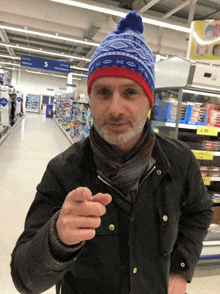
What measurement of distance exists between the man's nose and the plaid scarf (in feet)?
0.53

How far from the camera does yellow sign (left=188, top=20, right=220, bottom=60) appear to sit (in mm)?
2367

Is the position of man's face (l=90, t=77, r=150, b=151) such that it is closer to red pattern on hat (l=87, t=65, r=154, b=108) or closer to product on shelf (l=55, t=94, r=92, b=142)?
red pattern on hat (l=87, t=65, r=154, b=108)

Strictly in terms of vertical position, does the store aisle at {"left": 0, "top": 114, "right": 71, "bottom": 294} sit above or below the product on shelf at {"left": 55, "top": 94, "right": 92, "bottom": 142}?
below

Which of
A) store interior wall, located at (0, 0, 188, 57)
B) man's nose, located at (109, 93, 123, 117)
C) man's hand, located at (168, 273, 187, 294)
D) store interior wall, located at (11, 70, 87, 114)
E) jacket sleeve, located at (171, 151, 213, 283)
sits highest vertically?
store interior wall, located at (0, 0, 188, 57)

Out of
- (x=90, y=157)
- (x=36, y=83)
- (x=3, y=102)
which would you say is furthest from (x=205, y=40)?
(x=36, y=83)

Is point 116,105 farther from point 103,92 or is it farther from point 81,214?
point 81,214

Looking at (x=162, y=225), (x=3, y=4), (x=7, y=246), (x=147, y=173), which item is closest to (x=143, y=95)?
(x=147, y=173)

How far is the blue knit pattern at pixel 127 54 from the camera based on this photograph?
95 centimetres

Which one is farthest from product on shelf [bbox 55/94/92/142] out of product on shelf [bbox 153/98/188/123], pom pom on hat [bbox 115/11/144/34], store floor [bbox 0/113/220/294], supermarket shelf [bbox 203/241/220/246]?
pom pom on hat [bbox 115/11/144/34]

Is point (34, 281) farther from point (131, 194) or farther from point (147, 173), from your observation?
point (147, 173)

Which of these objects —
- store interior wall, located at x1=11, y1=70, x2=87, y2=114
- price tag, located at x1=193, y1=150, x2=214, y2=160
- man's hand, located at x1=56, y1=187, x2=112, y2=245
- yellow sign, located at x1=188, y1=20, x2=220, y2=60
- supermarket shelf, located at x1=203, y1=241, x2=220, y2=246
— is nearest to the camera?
man's hand, located at x1=56, y1=187, x2=112, y2=245

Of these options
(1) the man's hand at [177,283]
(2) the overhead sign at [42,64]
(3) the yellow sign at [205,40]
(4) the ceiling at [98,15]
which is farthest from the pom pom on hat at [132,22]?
(2) the overhead sign at [42,64]

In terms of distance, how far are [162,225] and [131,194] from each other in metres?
0.19

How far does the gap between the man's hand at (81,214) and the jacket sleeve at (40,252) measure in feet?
0.31
